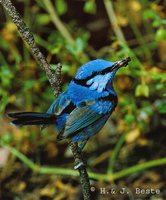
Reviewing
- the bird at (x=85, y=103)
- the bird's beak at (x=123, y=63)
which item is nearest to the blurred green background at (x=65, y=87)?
the bird at (x=85, y=103)

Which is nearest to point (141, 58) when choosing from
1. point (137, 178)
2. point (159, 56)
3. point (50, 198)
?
point (159, 56)

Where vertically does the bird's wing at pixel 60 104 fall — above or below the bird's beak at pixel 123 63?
below

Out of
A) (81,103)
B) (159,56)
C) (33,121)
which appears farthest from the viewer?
(159,56)

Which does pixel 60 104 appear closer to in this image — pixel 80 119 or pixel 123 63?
pixel 80 119

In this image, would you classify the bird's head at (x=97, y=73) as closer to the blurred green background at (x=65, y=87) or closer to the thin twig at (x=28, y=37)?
the thin twig at (x=28, y=37)

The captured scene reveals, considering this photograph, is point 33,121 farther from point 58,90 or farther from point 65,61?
point 65,61

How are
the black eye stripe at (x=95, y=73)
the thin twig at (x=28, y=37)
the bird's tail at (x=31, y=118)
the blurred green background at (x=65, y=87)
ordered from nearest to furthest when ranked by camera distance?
the bird's tail at (x=31, y=118) → the thin twig at (x=28, y=37) → the black eye stripe at (x=95, y=73) → the blurred green background at (x=65, y=87)

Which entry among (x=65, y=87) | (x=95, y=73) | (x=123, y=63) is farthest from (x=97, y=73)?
(x=65, y=87)
